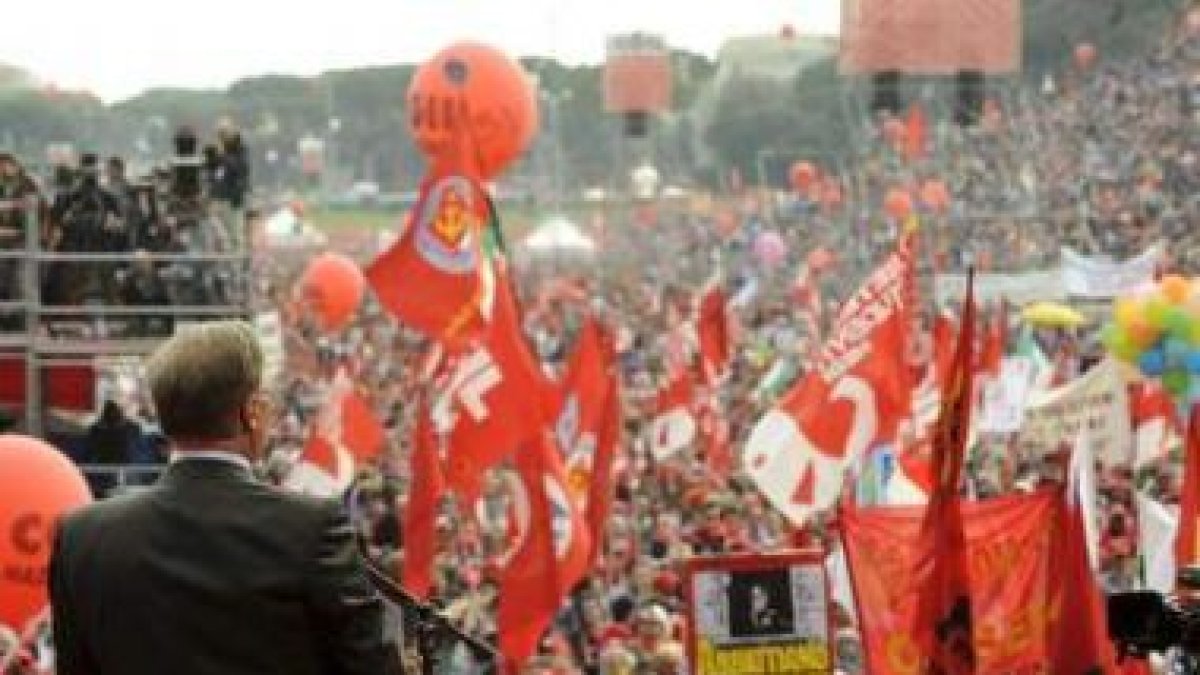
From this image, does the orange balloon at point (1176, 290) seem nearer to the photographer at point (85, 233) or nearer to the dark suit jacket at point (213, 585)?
the photographer at point (85, 233)

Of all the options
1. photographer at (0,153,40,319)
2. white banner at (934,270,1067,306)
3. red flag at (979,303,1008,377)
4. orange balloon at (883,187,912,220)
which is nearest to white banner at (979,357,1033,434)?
red flag at (979,303,1008,377)

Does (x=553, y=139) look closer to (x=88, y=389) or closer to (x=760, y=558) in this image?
(x=88, y=389)

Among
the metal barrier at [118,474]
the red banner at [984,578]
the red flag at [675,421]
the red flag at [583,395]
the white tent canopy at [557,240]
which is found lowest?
the white tent canopy at [557,240]

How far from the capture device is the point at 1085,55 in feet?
215

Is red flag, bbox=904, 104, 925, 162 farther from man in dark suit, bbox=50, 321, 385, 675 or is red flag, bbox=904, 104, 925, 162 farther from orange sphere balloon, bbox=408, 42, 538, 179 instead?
man in dark suit, bbox=50, 321, 385, 675

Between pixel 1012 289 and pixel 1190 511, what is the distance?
26.0 m

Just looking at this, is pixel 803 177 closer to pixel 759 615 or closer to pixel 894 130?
pixel 894 130

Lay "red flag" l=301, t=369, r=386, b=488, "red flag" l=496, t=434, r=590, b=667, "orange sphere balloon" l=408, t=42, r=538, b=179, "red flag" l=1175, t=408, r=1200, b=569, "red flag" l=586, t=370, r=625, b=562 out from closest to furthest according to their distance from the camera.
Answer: "red flag" l=1175, t=408, r=1200, b=569 < "red flag" l=496, t=434, r=590, b=667 < "red flag" l=586, t=370, r=625, b=562 < "red flag" l=301, t=369, r=386, b=488 < "orange sphere balloon" l=408, t=42, r=538, b=179

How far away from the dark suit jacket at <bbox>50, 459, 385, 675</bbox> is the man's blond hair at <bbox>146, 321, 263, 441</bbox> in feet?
0.17

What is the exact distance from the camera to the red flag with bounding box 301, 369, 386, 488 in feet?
58.6

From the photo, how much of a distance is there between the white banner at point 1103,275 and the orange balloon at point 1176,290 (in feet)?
25.8

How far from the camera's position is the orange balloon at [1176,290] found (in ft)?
68.2

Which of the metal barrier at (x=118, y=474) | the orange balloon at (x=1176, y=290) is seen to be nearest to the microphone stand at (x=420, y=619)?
the metal barrier at (x=118, y=474)

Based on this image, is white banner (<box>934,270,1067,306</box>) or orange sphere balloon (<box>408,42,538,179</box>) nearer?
orange sphere balloon (<box>408,42,538,179</box>)
